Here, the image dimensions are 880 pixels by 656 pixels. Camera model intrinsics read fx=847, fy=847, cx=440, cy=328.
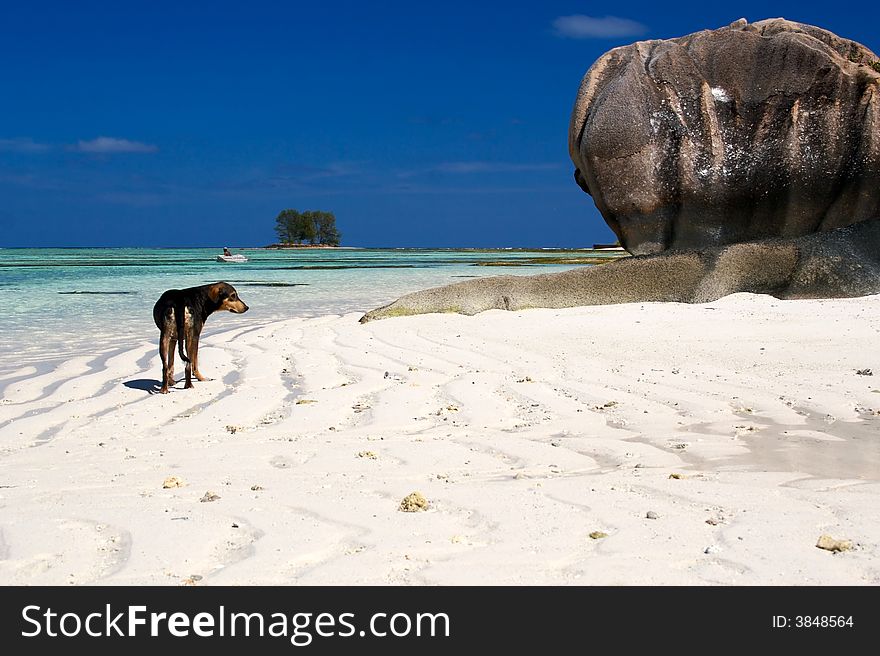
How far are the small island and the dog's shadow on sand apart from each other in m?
94.7

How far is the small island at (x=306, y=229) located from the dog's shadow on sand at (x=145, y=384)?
94.7m

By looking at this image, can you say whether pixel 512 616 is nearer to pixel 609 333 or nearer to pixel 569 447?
pixel 569 447

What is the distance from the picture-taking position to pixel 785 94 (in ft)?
31.9

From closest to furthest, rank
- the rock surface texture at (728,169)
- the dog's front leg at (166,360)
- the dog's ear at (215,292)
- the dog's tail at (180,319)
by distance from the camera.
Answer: the dog's front leg at (166,360) → the dog's tail at (180,319) → the dog's ear at (215,292) → the rock surface texture at (728,169)

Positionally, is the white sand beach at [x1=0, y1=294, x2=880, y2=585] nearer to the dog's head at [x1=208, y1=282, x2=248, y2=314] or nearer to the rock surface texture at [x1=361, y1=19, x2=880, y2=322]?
the dog's head at [x1=208, y1=282, x2=248, y2=314]

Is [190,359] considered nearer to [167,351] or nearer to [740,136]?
[167,351]

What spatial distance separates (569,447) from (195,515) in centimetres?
171

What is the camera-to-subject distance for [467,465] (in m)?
3.54

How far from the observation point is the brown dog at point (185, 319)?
232 inches

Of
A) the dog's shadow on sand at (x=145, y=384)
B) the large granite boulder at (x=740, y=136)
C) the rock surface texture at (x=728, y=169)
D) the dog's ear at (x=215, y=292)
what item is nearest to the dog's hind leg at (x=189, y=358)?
the dog's shadow on sand at (x=145, y=384)

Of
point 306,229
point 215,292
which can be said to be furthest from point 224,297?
point 306,229

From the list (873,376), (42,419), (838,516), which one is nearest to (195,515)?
(838,516)

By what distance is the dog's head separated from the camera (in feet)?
20.9

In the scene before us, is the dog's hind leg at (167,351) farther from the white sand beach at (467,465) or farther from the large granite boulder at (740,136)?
the large granite boulder at (740,136)
